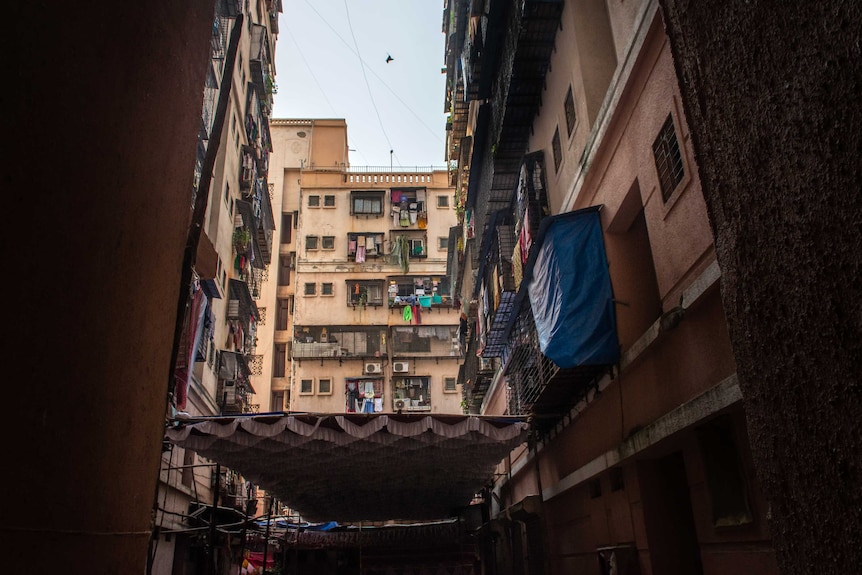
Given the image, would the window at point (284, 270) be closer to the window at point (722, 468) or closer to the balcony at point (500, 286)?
the balcony at point (500, 286)

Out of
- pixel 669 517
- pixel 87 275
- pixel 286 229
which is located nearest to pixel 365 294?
pixel 286 229

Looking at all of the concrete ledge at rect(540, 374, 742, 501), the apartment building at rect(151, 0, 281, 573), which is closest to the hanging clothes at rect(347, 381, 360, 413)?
the apartment building at rect(151, 0, 281, 573)

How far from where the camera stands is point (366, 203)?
4322cm

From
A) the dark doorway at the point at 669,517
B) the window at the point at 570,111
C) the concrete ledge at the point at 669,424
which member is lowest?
the dark doorway at the point at 669,517

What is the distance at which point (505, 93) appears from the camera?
13992mm

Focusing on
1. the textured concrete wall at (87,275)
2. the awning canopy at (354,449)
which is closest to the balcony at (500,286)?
the awning canopy at (354,449)

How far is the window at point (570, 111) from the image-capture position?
11.5m

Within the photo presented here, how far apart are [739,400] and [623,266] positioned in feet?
14.0

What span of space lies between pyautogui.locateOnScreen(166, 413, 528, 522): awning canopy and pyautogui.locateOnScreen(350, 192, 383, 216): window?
1133 inches

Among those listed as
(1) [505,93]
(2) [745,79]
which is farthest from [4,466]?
(1) [505,93]

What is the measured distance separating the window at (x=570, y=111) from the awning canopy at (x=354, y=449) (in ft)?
17.1

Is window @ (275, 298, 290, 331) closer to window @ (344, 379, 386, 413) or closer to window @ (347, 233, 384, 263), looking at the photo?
window @ (347, 233, 384, 263)

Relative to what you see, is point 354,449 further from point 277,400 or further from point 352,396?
point 277,400

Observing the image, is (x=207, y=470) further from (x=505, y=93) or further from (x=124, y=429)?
(x=124, y=429)
